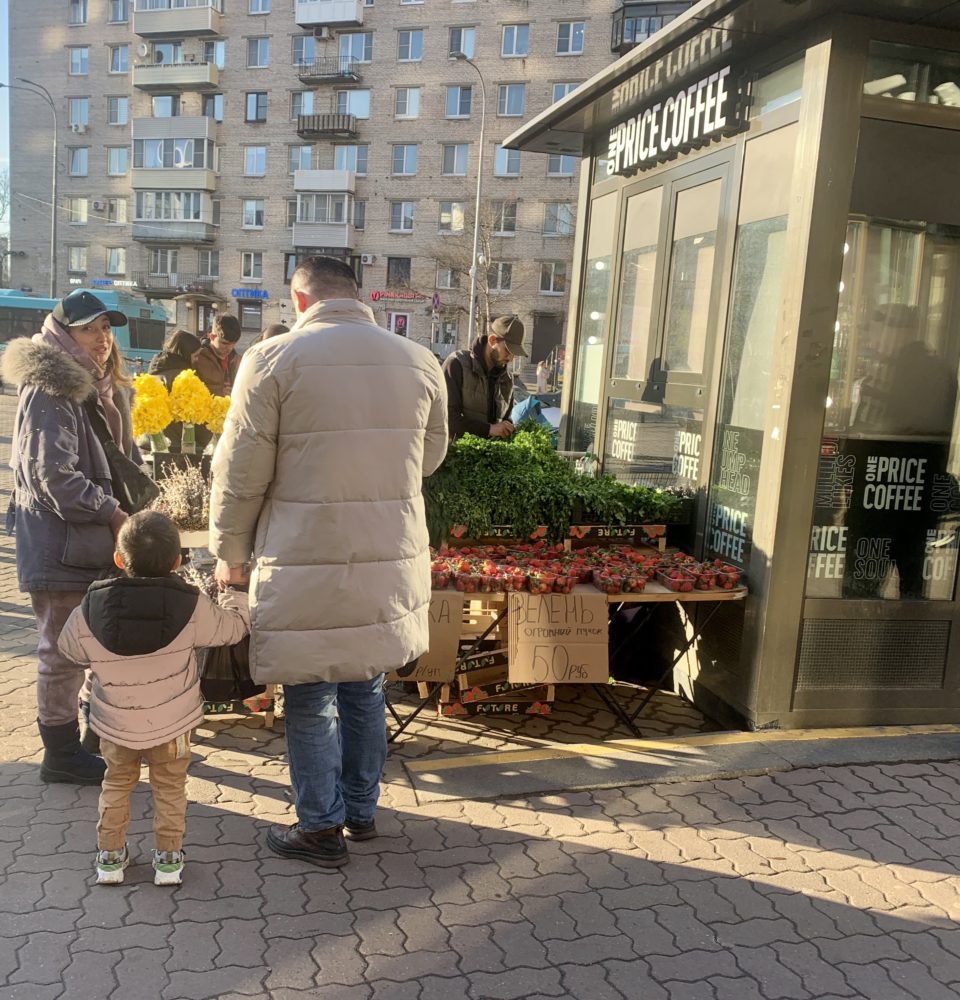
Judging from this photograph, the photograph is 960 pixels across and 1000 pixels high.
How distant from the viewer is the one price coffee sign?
4.52 metres

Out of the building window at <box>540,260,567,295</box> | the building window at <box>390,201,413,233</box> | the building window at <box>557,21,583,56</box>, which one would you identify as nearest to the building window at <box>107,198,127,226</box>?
the building window at <box>390,201,413,233</box>

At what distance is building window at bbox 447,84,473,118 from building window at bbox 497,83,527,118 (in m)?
1.52

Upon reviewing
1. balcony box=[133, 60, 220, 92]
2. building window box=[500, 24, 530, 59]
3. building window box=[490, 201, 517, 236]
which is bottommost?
building window box=[490, 201, 517, 236]

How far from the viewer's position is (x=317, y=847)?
339cm

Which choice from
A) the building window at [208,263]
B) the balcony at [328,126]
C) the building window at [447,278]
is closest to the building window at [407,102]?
the balcony at [328,126]

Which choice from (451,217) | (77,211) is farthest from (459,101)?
(77,211)

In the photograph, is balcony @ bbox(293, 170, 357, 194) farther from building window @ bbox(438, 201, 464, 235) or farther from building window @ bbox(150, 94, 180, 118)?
building window @ bbox(150, 94, 180, 118)

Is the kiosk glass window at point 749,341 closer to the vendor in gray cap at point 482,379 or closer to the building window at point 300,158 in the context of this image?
the vendor in gray cap at point 482,379

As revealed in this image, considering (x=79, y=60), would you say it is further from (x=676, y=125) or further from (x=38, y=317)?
(x=676, y=125)

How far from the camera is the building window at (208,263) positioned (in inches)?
1919

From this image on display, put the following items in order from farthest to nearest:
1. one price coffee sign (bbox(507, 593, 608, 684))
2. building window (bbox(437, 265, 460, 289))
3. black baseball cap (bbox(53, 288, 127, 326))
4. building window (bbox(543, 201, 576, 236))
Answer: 1. building window (bbox(437, 265, 460, 289))
2. building window (bbox(543, 201, 576, 236))
3. one price coffee sign (bbox(507, 593, 608, 684))
4. black baseball cap (bbox(53, 288, 127, 326))

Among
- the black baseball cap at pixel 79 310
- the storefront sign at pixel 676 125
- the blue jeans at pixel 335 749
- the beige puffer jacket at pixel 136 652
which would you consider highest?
the storefront sign at pixel 676 125

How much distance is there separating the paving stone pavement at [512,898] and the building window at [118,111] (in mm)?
53688

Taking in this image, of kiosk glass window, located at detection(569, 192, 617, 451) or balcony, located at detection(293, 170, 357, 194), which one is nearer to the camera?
kiosk glass window, located at detection(569, 192, 617, 451)
